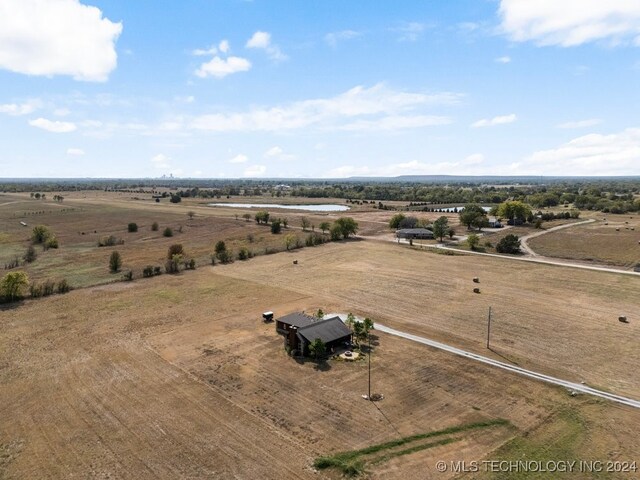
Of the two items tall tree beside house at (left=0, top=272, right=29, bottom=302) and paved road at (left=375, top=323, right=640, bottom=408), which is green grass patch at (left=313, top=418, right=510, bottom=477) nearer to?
paved road at (left=375, top=323, right=640, bottom=408)

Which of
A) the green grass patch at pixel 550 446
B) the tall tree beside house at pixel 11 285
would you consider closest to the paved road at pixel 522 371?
the green grass patch at pixel 550 446

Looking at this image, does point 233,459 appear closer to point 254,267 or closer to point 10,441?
point 10,441

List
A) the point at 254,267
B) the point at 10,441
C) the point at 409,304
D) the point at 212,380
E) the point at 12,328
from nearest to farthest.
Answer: the point at 10,441 < the point at 212,380 < the point at 12,328 < the point at 409,304 < the point at 254,267

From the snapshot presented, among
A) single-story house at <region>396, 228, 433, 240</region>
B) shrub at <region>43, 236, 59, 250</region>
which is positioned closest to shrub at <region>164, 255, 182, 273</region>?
shrub at <region>43, 236, 59, 250</region>

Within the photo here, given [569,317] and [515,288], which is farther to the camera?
[515,288]

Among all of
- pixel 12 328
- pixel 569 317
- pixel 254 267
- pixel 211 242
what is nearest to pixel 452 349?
pixel 569 317

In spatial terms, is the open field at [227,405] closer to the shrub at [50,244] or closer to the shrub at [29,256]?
the shrub at [29,256]

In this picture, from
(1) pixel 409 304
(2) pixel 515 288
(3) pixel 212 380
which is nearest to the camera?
(3) pixel 212 380
